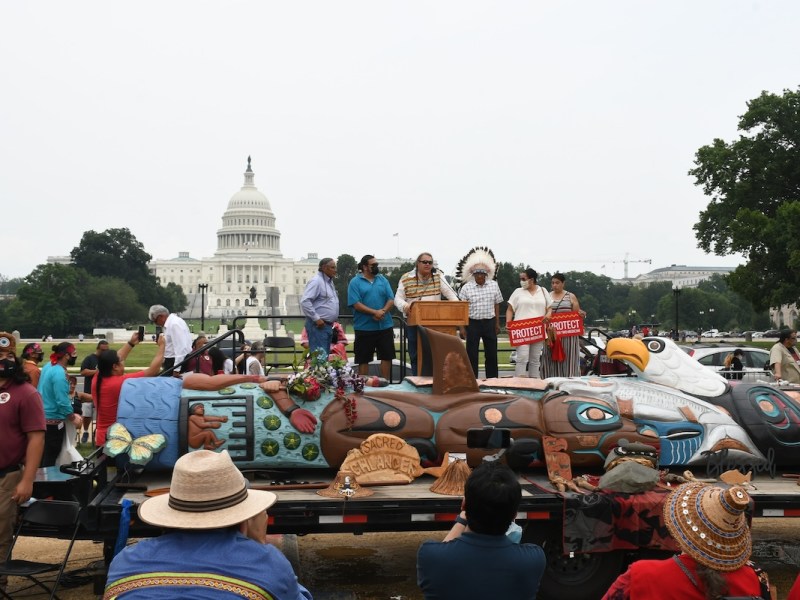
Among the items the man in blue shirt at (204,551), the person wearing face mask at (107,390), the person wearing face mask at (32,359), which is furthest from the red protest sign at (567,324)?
the man in blue shirt at (204,551)

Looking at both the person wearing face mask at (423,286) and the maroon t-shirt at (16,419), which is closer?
the maroon t-shirt at (16,419)

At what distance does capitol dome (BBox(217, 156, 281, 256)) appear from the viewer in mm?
173650

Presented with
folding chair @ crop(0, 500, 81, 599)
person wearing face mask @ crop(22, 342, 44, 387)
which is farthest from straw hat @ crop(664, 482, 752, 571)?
person wearing face mask @ crop(22, 342, 44, 387)

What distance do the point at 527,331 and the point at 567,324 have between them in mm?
505

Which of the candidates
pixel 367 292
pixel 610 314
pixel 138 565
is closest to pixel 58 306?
pixel 610 314

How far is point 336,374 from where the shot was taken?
26.3 feet

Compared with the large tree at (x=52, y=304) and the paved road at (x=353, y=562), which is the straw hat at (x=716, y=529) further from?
the large tree at (x=52, y=304)

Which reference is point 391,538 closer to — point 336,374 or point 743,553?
point 336,374

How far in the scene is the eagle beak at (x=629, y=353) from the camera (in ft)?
28.8

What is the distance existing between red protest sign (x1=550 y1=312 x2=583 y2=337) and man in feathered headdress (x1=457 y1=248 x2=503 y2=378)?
0.77 m

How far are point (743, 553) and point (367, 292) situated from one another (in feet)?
24.8

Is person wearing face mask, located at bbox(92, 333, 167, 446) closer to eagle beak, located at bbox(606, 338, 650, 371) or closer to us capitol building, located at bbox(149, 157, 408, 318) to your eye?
eagle beak, located at bbox(606, 338, 650, 371)

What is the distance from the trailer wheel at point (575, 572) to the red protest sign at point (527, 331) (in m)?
4.36

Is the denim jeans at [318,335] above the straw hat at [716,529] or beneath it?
above
